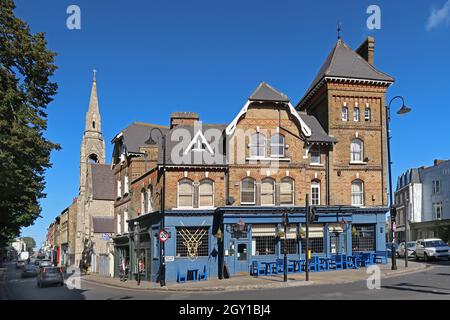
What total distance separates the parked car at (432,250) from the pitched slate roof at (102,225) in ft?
110

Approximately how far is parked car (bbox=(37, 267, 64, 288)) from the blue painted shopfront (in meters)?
7.09

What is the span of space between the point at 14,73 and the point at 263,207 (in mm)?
16906

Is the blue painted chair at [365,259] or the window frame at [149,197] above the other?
the window frame at [149,197]

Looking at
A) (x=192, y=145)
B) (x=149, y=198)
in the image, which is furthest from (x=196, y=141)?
(x=149, y=198)

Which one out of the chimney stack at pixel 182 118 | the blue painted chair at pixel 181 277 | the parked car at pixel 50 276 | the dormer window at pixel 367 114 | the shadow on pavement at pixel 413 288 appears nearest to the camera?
the shadow on pavement at pixel 413 288

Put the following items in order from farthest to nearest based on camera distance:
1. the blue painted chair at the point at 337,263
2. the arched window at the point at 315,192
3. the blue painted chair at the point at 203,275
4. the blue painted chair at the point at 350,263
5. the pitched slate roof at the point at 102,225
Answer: the pitched slate roof at the point at 102,225 < the arched window at the point at 315,192 < the blue painted chair at the point at 350,263 < the blue painted chair at the point at 337,263 < the blue painted chair at the point at 203,275

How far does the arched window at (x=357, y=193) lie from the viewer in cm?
3591

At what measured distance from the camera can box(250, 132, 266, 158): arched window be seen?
33.5 m

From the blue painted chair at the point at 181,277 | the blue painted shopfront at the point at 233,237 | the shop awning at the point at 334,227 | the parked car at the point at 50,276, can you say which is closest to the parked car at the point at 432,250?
the blue painted shopfront at the point at 233,237

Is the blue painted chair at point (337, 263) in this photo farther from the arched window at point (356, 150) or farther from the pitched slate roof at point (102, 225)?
the pitched slate roof at point (102, 225)

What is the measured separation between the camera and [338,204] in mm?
35000

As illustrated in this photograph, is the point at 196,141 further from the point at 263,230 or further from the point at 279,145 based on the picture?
the point at 263,230

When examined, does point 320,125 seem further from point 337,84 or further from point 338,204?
point 338,204
